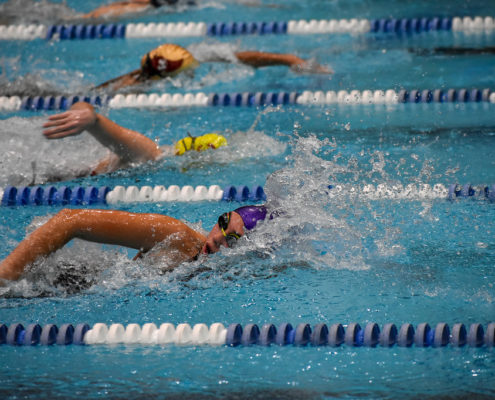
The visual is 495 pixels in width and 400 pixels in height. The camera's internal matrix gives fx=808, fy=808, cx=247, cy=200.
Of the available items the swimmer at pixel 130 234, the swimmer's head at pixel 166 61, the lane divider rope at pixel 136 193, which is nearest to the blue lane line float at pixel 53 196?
the lane divider rope at pixel 136 193

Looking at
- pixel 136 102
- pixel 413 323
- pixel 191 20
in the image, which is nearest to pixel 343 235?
pixel 413 323

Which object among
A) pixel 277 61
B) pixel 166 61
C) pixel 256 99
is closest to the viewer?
pixel 256 99

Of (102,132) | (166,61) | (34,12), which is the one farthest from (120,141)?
(34,12)

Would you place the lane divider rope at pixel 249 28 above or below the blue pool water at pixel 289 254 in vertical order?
above

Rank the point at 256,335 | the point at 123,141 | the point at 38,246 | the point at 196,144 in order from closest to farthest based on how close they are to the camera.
→ 1. the point at 256,335
2. the point at 38,246
3. the point at 123,141
4. the point at 196,144

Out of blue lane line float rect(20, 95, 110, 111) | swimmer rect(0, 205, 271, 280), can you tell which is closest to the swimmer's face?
swimmer rect(0, 205, 271, 280)

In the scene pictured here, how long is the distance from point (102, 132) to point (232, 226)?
127cm

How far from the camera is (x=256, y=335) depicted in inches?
114

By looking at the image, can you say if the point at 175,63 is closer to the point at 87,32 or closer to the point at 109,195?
the point at 87,32

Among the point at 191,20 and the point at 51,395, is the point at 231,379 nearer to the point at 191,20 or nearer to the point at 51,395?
the point at 51,395

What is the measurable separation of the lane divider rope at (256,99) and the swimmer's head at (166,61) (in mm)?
215

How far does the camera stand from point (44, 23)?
24.7ft

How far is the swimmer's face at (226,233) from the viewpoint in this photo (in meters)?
3.22

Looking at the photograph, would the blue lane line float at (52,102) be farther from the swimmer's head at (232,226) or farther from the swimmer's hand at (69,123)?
the swimmer's head at (232,226)
